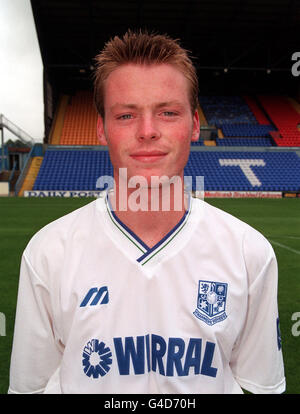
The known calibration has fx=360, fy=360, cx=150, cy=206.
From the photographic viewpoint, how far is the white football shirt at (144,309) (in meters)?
1.31

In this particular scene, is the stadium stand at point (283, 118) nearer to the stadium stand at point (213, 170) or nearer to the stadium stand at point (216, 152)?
the stadium stand at point (216, 152)

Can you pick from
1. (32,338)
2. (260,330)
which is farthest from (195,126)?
(32,338)

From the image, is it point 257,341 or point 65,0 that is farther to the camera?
point 65,0

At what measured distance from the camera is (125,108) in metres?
1.28

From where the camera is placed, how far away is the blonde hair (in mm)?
1312

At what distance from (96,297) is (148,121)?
0.67 meters

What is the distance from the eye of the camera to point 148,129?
4.11ft

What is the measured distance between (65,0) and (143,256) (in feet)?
69.9

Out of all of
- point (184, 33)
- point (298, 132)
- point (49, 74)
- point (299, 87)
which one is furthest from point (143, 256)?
point (299, 87)
